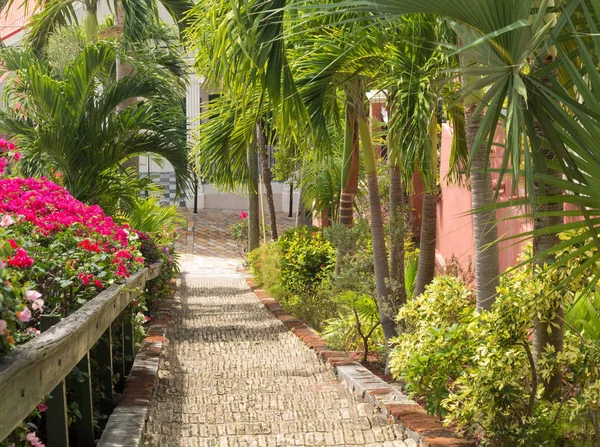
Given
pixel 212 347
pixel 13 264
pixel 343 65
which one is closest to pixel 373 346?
pixel 212 347

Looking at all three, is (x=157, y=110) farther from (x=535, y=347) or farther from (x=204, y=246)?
(x=204, y=246)

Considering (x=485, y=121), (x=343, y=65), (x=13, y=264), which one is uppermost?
(x=343, y=65)

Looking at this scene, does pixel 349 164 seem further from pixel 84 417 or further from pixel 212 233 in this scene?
pixel 212 233

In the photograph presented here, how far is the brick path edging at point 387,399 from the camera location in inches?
194

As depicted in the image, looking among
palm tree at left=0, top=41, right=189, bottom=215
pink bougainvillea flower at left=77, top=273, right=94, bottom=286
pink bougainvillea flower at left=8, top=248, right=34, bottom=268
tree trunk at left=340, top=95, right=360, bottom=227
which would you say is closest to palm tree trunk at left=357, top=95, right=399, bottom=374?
tree trunk at left=340, top=95, right=360, bottom=227

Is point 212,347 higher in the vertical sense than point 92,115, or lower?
lower

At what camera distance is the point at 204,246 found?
89.2 feet

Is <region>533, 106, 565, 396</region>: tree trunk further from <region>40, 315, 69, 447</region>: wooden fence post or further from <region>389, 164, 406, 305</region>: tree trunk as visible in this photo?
<region>389, 164, 406, 305</region>: tree trunk

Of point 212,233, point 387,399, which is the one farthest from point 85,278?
point 212,233

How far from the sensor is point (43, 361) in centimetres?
304

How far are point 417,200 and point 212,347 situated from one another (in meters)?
7.19

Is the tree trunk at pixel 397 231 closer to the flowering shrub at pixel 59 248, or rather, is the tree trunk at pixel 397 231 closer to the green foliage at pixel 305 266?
the flowering shrub at pixel 59 248

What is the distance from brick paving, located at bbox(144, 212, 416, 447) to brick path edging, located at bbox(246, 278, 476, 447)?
7 centimetres

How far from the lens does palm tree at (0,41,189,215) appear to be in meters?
10.2
